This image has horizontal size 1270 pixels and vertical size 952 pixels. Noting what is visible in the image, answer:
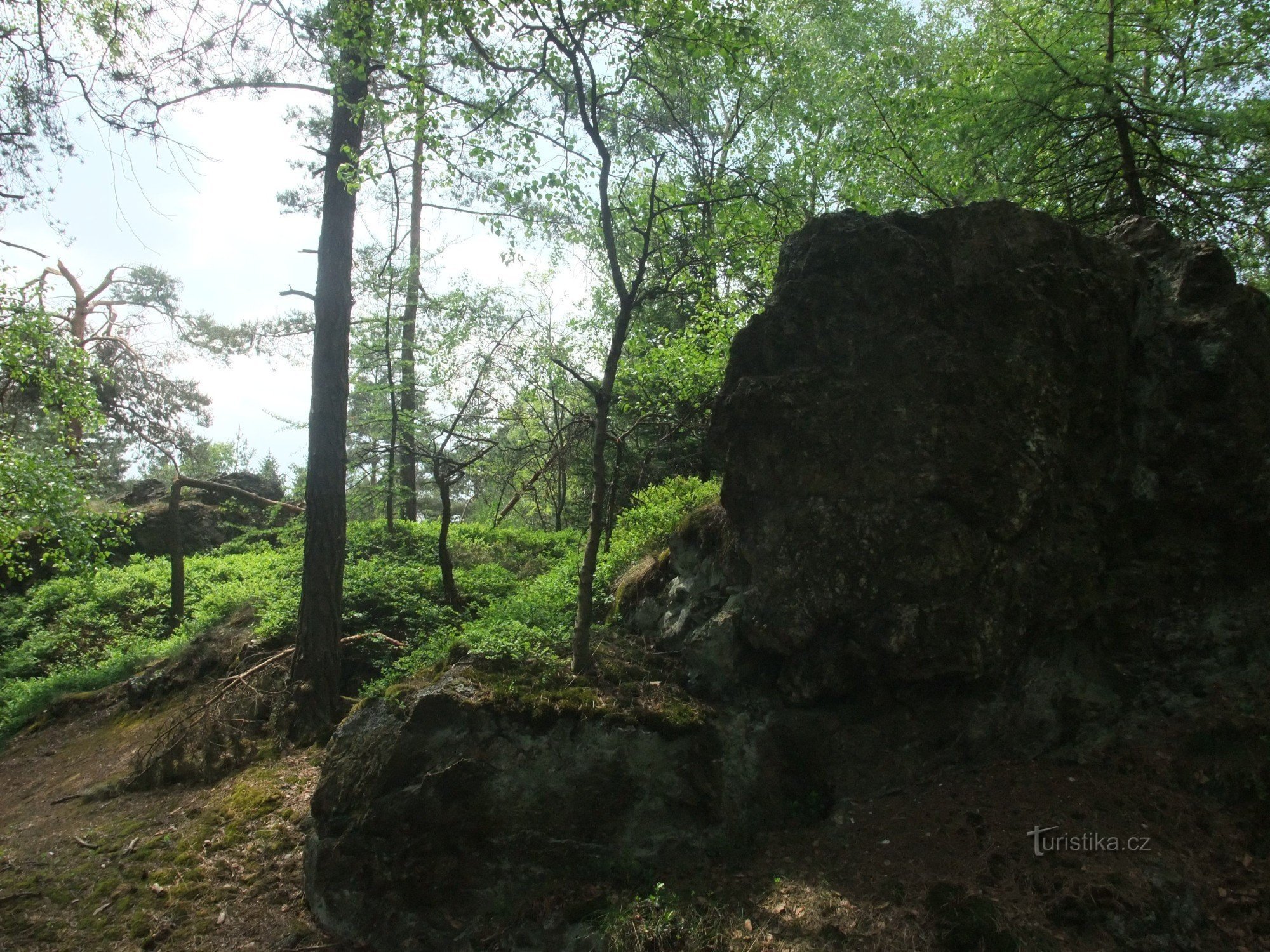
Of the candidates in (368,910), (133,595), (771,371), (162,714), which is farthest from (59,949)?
(133,595)

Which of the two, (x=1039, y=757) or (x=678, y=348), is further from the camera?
(x=678, y=348)

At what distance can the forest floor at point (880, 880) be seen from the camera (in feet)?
12.6

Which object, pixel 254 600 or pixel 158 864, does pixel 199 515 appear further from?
pixel 158 864

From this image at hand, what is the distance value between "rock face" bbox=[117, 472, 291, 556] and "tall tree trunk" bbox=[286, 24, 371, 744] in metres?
6.99

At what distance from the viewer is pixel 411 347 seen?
13.2 meters

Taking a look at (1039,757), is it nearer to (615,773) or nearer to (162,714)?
(615,773)

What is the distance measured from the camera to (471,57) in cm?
607

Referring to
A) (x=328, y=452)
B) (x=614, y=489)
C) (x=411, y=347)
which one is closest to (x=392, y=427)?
(x=411, y=347)

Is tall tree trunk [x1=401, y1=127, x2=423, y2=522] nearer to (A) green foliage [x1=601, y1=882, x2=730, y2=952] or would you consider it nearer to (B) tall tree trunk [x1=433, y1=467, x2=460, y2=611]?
(B) tall tree trunk [x1=433, y1=467, x2=460, y2=611]

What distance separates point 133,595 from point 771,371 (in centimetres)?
1224

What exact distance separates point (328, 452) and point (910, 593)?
635 centimetres

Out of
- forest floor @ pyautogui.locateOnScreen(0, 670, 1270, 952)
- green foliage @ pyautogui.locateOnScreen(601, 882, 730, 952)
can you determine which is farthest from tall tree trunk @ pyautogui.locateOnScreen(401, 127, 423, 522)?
green foliage @ pyautogui.locateOnScreen(601, 882, 730, 952)

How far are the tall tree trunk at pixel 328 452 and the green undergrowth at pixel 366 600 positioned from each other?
65 cm

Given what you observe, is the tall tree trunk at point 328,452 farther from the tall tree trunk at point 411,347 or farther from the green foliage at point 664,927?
the green foliage at point 664,927
